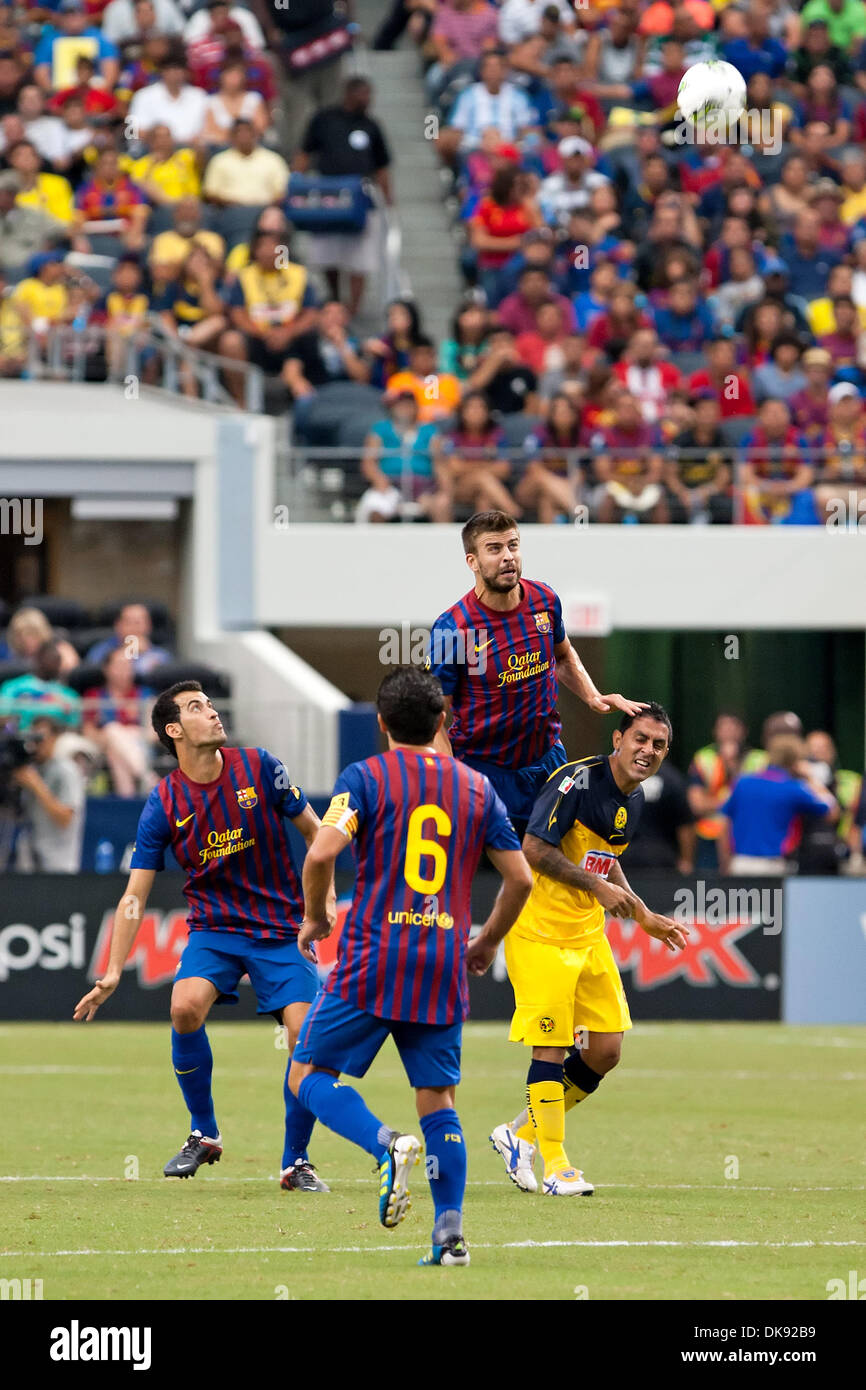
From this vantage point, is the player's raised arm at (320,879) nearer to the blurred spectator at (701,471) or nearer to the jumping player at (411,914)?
the jumping player at (411,914)

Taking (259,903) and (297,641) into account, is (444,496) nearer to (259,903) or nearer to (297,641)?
(297,641)

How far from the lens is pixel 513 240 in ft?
74.8

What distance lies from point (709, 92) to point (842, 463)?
541 centimetres

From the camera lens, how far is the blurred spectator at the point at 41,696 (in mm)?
17688

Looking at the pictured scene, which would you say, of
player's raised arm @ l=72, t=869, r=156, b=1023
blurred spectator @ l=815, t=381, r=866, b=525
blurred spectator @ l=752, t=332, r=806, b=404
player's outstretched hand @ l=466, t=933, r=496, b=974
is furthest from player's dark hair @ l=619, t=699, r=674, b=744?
blurred spectator @ l=752, t=332, r=806, b=404

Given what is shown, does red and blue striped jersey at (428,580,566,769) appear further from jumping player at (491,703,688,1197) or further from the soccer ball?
the soccer ball

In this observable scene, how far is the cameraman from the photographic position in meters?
17.2

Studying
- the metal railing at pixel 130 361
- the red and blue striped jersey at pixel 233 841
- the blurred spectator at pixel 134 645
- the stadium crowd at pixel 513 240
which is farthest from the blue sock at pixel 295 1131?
the metal railing at pixel 130 361

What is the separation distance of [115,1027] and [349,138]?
10.8 metres

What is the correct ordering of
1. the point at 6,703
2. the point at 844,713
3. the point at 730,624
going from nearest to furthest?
the point at 6,703 < the point at 730,624 < the point at 844,713

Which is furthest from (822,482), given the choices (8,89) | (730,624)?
(8,89)

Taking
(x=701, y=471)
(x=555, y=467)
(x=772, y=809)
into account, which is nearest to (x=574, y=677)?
(x=772, y=809)

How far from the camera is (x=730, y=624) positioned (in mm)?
21453

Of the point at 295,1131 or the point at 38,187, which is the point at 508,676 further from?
the point at 38,187
